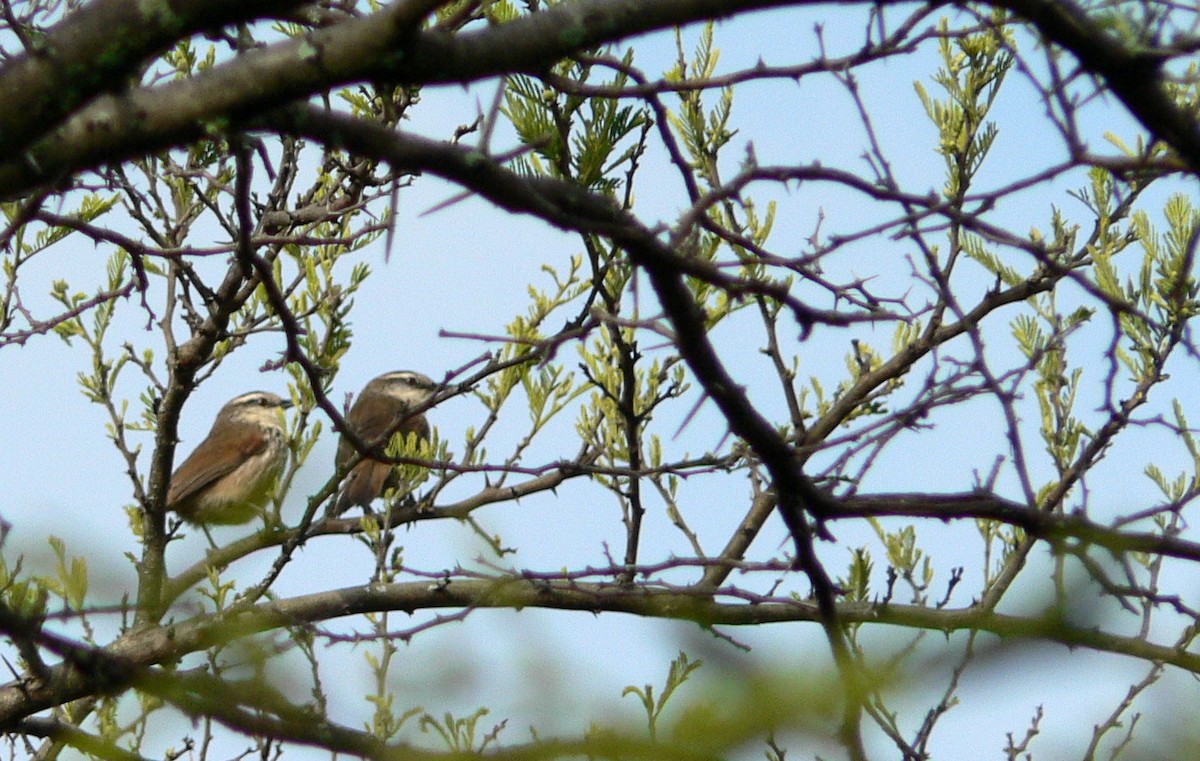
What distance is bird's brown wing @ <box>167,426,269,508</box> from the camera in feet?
32.8

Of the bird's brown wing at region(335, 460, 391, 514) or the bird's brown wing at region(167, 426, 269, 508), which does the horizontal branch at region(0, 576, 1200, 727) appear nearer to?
the bird's brown wing at region(335, 460, 391, 514)

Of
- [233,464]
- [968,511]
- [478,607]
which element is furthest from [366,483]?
[968,511]

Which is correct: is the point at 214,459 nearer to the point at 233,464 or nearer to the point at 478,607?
the point at 233,464

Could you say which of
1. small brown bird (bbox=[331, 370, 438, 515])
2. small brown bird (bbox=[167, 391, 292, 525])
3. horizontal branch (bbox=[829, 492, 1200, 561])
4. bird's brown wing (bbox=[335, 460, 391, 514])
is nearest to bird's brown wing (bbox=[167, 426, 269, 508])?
small brown bird (bbox=[167, 391, 292, 525])

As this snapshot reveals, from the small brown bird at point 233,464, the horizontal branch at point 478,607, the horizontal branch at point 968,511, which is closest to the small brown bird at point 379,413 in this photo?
the small brown bird at point 233,464

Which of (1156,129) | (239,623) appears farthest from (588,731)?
(1156,129)

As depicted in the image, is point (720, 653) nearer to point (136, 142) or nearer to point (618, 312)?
point (136, 142)

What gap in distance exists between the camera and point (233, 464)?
1030 cm

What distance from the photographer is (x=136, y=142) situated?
1.98m

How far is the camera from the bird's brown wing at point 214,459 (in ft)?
32.8

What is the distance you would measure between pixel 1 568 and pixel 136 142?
1666 mm

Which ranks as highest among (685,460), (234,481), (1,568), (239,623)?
(234,481)

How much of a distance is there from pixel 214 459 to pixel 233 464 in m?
0.15

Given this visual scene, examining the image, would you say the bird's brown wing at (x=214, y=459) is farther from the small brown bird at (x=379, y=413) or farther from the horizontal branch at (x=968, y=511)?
the horizontal branch at (x=968, y=511)
